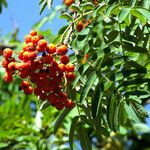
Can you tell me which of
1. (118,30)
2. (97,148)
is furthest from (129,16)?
(97,148)

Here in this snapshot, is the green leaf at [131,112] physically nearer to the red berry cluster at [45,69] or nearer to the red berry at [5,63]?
the red berry cluster at [45,69]

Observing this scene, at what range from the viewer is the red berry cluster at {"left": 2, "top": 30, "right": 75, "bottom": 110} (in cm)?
212

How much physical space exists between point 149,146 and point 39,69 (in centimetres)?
336

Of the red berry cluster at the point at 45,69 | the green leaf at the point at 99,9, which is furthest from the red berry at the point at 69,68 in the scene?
the green leaf at the point at 99,9

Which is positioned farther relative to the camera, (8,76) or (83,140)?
(83,140)

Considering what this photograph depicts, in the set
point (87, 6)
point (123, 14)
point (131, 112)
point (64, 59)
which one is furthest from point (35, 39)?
point (131, 112)

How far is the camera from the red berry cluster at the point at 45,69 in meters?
2.12

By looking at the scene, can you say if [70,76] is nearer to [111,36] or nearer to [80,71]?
[80,71]

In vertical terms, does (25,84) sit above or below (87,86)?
above

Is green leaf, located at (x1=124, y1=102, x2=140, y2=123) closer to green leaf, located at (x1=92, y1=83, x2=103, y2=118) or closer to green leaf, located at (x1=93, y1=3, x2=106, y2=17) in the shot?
green leaf, located at (x1=92, y1=83, x2=103, y2=118)

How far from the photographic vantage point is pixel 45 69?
2127 millimetres

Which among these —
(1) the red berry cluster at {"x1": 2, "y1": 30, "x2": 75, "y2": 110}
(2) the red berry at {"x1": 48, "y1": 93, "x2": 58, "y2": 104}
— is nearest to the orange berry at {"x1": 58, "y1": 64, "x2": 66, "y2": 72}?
(1) the red berry cluster at {"x1": 2, "y1": 30, "x2": 75, "y2": 110}

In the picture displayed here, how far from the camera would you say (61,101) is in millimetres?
2197

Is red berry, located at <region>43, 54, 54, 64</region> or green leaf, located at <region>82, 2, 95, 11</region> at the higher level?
green leaf, located at <region>82, 2, 95, 11</region>
